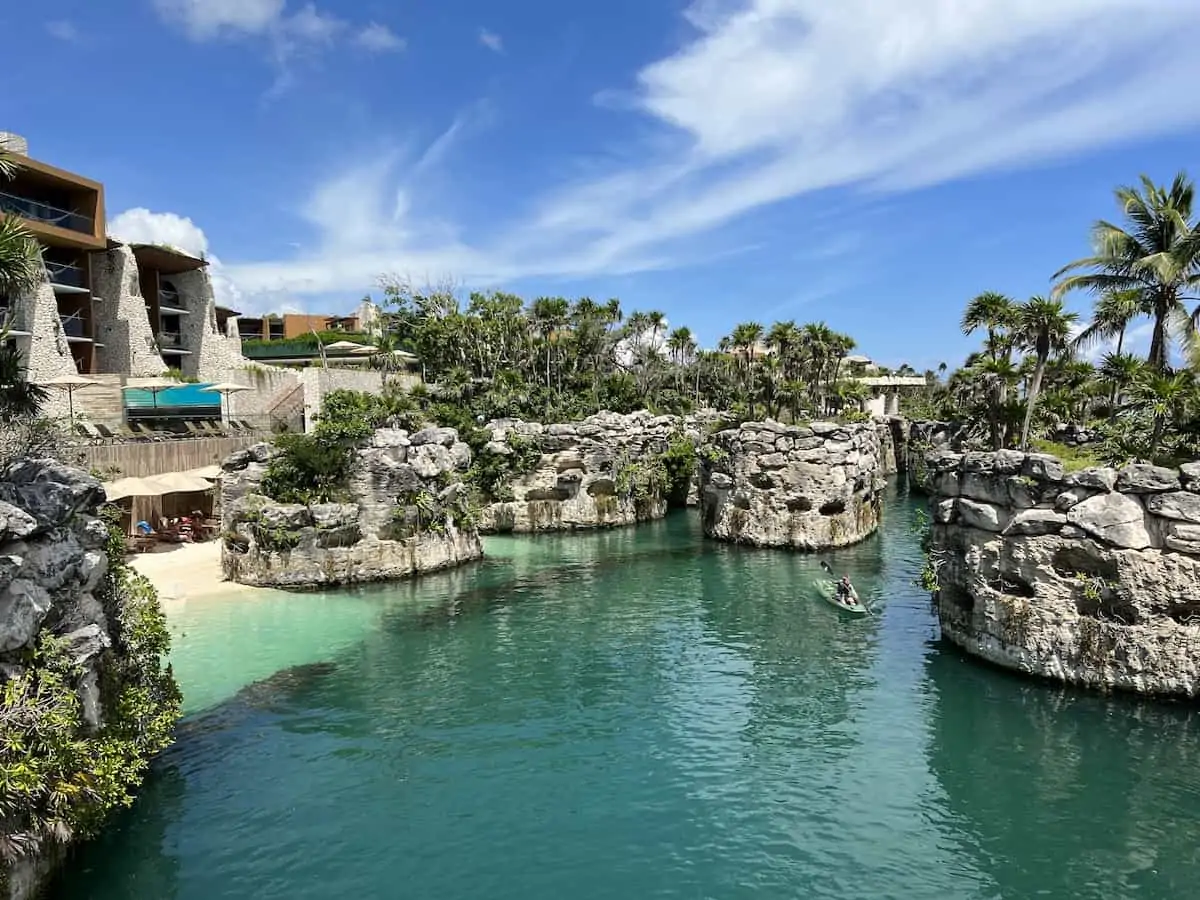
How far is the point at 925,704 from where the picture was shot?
1794 cm

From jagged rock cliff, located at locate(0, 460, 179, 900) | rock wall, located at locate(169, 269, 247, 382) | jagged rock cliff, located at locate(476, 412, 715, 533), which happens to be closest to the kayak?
jagged rock cliff, located at locate(476, 412, 715, 533)

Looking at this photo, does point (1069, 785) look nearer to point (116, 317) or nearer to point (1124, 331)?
point (1124, 331)

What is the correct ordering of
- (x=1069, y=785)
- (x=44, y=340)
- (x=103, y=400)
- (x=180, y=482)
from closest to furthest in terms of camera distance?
1. (x=1069, y=785)
2. (x=180, y=482)
3. (x=44, y=340)
4. (x=103, y=400)

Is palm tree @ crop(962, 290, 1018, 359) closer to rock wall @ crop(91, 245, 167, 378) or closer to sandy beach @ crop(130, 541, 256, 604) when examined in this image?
sandy beach @ crop(130, 541, 256, 604)

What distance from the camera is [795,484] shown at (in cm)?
3556

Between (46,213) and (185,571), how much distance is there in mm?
27296

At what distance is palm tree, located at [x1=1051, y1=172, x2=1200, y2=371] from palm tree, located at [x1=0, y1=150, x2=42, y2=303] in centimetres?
2782

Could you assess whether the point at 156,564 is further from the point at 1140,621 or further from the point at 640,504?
the point at 1140,621

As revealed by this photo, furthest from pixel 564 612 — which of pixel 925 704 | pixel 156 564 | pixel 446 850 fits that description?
pixel 156 564

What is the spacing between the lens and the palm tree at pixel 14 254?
10.6 meters

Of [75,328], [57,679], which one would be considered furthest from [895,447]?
[57,679]

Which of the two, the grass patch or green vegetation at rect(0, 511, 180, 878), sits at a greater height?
the grass patch

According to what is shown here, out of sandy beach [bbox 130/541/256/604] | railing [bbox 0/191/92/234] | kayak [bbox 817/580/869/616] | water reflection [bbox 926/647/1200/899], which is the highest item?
railing [bbox 0/191/92/234]

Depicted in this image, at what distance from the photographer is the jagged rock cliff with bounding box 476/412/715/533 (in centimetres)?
4116
